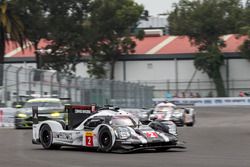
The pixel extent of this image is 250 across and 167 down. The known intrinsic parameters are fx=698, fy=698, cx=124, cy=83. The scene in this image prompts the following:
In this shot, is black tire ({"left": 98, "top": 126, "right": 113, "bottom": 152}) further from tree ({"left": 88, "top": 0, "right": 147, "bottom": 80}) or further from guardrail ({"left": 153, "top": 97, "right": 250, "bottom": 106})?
tree ({"left": 88, "top": 0, "right": 147, "bottom": 80})

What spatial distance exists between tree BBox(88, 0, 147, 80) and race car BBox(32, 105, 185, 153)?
54623 millimetres

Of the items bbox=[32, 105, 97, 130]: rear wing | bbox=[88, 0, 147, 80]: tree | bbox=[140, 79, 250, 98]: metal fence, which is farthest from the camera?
bbox=[88, 0, 147, 80]: tree

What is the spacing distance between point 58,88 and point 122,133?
Answer: 80.4 feet

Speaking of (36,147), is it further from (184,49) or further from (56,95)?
(184,49)

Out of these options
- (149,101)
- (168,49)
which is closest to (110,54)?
(168,49)

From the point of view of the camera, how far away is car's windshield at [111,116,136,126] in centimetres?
1684

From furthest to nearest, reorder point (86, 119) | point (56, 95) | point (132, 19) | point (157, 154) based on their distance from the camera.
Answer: point (132, 19)
point (56, 95)
point (86, 119)
point (157, 154)

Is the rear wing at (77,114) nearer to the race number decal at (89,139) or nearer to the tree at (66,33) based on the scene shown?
the race number decal at (89,139)

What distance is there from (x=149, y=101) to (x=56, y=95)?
20941 mm

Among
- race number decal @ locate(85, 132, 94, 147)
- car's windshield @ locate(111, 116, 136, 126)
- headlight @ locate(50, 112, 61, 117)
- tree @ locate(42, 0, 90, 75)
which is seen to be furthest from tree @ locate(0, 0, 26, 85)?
car's windshield @ locate(111, 116, 136, 126)

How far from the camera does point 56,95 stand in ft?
131

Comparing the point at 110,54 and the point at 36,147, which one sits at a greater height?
the point at 110,54

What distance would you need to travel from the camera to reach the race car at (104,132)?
644 inches

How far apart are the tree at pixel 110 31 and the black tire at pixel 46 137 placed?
178ft
